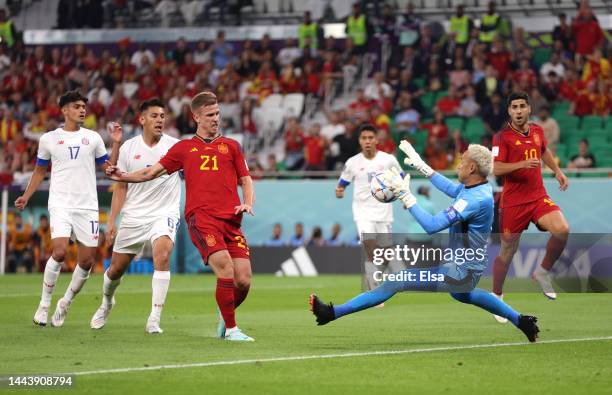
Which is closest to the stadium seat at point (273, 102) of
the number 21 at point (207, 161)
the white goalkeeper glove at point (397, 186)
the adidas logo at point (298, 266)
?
the adidas logo at point (298, 266)

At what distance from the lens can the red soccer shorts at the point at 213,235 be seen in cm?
1120

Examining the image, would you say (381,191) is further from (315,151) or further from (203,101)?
(315,151)

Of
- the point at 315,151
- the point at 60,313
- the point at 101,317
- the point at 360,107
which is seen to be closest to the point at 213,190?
the point at 101,317

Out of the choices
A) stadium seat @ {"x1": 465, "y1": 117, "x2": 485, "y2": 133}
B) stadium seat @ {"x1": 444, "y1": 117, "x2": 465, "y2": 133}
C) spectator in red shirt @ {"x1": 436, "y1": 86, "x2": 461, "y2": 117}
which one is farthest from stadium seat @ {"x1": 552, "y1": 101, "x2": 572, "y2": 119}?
spectator in red shirt @ {"x1": 436, "y1": 86, "x2": 461, "y2": 117}

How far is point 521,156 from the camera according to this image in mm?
14289

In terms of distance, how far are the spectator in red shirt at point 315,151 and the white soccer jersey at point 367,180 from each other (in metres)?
9.80

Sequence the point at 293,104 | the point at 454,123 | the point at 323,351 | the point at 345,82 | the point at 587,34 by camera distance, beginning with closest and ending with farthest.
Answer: the point at 323,351
the point at 454,123
the point at 587,34
the point at 293,104
the point at 345,82

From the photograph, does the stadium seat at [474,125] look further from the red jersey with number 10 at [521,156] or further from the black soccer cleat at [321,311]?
the black soccer cleat at [321,311]

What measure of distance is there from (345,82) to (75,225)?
62.1 ft

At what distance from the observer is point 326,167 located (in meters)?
28.5

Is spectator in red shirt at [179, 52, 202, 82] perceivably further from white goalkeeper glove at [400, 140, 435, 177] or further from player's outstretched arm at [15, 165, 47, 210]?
white goalkeeper glove at [400, 140, 435, 177]

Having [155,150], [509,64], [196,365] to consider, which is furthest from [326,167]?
[196,365]

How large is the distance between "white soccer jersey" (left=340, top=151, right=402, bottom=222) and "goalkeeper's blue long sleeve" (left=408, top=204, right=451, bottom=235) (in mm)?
7960

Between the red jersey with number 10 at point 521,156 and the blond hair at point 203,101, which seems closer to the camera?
the blond hair at point 203,101
